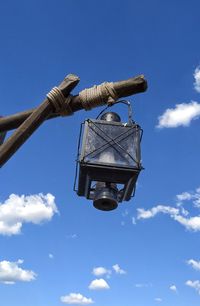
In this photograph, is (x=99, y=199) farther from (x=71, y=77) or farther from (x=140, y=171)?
(x=71, y=77)

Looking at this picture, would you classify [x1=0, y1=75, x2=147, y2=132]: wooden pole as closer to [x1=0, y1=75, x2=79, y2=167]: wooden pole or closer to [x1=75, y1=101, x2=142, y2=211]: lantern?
[x1=0, y1=75, x2=79, y2=167]: wooden pole

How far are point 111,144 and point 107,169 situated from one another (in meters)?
0.29

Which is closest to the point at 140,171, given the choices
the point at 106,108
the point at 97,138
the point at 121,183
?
the point at 121,183

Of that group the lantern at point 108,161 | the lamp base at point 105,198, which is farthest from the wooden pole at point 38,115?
the lamp base at point 105,198

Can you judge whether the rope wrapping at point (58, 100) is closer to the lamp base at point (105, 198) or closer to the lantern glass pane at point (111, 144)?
the lantern glass pane at point (111, 144)

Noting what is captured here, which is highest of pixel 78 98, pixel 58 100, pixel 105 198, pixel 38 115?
pixel 78 98

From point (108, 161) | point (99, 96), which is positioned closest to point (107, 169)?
point (108, 161)

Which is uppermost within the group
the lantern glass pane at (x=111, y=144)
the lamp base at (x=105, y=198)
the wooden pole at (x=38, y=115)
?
the wooden pole at (x=38, y=115)

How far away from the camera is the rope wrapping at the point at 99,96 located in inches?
173

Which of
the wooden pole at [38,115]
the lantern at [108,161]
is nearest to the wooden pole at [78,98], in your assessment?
the wooden pole at [38,115]

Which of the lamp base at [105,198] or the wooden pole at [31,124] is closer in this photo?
the lamp base at [105,198]

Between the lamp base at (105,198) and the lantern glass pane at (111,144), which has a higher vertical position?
the lantern glass pane at (111,144)

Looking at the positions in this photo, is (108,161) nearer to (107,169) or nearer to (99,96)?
(107,169)

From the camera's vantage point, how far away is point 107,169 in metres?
3.79
